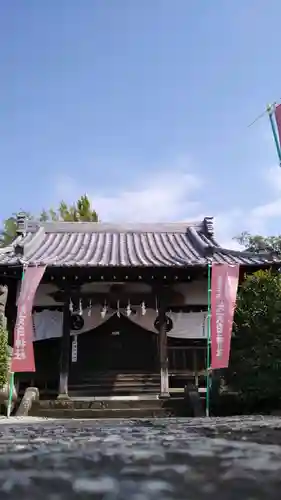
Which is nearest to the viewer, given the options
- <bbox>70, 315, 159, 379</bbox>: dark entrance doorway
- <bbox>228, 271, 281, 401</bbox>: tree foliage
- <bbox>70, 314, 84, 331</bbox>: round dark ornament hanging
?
<bbox>228, 271, 281, 401</bbox>: tree foliage

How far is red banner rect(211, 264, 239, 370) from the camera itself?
36.1 feet

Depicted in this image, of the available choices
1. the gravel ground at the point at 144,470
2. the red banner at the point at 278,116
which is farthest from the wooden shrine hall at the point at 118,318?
the gravel ground at the point at 144,470

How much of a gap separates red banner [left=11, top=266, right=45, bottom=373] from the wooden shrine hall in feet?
2.80

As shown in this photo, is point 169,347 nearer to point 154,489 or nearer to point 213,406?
point 213,406

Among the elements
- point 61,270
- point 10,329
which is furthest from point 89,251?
point 10,329

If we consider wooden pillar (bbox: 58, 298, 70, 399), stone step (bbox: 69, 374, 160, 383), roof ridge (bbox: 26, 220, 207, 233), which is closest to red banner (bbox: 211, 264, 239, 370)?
stone step (bbox: 69, 374, 160, 383)

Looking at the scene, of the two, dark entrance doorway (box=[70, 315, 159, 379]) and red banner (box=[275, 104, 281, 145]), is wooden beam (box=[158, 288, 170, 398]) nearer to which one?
dark entrance doorway (box=[70, 315, 159, 379])

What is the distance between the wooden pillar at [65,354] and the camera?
12.4 meters

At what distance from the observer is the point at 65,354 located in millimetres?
13117

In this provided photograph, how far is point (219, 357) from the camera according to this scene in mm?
11000

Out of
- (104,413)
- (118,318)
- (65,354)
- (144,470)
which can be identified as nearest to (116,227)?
(118,318)

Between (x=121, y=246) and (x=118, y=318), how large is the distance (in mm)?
2863

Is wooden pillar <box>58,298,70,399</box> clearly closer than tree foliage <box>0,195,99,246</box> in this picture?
Yes

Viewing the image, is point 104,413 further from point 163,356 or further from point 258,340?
point 258,340
